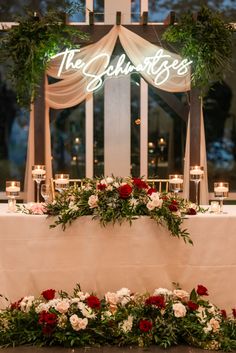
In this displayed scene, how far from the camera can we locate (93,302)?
3113 millimetres

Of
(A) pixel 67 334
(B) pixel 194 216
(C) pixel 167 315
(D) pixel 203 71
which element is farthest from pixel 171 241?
(D) pixel 203 71

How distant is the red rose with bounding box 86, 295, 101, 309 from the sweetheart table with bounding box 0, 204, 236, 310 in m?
0.16

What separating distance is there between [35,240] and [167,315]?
3.18 feet

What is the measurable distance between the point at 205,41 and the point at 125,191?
8.99 ft

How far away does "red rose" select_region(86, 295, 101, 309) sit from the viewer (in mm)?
3107

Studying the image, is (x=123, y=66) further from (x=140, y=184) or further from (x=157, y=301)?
(x=157, y=301)

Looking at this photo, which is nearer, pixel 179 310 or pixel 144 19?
pixel 179 310

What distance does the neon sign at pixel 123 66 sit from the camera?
599 cm

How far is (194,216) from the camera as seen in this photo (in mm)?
3342

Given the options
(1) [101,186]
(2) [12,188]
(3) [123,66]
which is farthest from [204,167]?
(1) [101,186]

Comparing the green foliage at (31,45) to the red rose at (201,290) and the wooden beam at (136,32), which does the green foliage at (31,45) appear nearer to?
the wooden beam at (136,32)

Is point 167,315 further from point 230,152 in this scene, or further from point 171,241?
point 230,152

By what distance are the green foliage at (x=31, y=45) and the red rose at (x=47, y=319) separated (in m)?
3.00

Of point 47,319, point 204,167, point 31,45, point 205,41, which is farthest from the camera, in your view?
point 204,167
